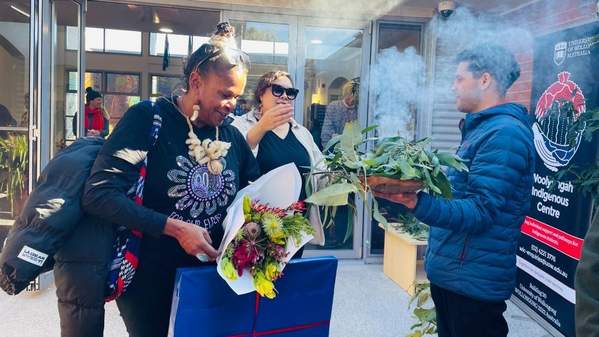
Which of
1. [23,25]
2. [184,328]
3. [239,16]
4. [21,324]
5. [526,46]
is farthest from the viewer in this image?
[239,16]

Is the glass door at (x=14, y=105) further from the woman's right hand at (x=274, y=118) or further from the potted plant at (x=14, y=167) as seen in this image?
the woman's right hand at (x=274, y=118)

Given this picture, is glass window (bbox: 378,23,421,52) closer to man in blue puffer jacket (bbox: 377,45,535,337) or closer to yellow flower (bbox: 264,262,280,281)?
man in blue puffer jacket (bbox: 377,45,535,337)

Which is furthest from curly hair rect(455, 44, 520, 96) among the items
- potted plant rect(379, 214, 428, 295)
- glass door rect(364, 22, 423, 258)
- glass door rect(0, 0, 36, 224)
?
glass door rect(0, 0, 36, 224)

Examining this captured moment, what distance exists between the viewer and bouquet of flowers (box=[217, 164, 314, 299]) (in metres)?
1.53

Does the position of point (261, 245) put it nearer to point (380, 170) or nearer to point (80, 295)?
point (380, 170)

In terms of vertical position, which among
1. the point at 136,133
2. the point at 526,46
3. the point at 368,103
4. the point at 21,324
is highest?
the point at 526,46

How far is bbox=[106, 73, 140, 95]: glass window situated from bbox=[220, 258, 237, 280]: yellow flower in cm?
1229

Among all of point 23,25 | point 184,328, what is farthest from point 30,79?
point 184,328

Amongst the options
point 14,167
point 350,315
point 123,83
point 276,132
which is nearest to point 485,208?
point 276,132

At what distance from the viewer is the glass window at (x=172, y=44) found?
9261 millimetres

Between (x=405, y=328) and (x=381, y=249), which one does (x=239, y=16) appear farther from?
(x=405, y=328)

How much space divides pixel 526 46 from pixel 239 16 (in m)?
2.67

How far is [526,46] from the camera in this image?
3764 mm

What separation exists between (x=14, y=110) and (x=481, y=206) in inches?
174
